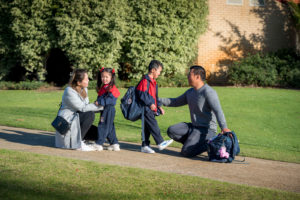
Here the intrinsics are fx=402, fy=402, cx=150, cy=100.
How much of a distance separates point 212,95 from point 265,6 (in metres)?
21.8

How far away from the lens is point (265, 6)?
86.7 feet

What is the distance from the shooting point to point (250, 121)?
1245 centimetres

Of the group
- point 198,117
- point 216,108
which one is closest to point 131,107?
point 198,117

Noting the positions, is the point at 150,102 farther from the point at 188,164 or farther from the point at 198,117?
the point at 188,164

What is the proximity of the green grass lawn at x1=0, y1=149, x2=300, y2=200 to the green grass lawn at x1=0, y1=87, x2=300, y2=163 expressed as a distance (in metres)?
2.71

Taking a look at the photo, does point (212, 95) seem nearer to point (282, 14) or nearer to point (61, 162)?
point (61, 162)

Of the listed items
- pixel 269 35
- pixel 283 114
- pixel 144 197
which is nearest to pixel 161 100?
pixel 144 197

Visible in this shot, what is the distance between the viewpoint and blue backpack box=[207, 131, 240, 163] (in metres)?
6.27

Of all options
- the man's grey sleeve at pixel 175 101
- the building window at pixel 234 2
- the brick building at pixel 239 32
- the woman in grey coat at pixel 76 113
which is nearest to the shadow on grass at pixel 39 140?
the woman in grey coat at pixel 76 113

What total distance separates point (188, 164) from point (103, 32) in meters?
17.1

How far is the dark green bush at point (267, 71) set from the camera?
23.7m

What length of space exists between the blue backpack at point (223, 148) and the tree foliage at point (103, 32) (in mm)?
16295

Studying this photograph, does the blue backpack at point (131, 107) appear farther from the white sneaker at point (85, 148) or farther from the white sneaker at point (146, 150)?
the white sneaker at point (85, 148)

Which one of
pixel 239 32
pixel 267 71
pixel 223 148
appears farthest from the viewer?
pixel 239 32
